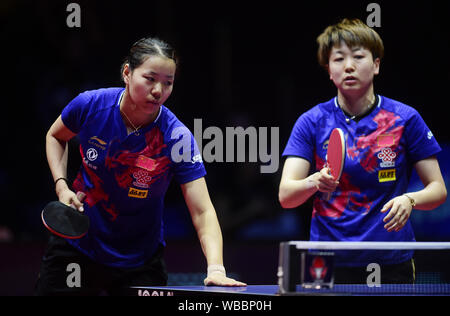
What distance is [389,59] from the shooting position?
20.6 ft

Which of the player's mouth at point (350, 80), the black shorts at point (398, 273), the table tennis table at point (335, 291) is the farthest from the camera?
the player's mouth at point (350, 80)

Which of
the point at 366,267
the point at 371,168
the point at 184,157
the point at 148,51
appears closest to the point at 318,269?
the point at 366,267

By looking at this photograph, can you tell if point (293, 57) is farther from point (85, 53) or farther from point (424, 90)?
point (85, 53)

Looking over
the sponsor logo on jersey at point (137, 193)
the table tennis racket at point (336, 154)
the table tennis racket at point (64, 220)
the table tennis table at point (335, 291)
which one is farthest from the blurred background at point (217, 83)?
the table tennis table at point (335, 291)

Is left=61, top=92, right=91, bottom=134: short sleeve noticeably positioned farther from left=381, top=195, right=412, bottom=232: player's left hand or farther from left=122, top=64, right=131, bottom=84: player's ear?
left=381, top=195, right=412, bottom=232: player's left hand

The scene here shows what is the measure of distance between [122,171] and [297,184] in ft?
2.93

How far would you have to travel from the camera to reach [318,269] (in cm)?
205

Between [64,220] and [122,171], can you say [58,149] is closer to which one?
[122,171]

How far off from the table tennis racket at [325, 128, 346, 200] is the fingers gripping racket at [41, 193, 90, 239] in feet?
3.76

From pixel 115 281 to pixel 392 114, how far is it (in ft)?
5.45

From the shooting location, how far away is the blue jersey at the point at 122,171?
3053 millimetres

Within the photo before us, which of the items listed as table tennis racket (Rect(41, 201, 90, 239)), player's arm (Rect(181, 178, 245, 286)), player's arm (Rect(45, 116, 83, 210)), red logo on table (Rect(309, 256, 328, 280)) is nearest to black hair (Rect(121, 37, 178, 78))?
player's arm (Rect(45, 116, 83, 210))

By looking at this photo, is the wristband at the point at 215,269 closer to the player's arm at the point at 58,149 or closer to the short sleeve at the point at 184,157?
the short sleeve at the point at 184,157
